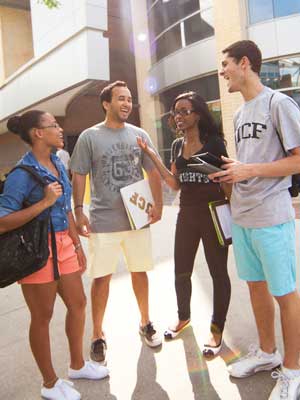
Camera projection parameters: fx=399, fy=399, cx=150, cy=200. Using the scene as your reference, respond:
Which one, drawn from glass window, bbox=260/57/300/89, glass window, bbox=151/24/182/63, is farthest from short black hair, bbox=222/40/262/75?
glass window, bbox=151/24/182/63

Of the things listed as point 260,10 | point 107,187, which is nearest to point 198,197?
point 107,187

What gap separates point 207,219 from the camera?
295 centimetres

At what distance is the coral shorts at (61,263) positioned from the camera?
2309 millimetres

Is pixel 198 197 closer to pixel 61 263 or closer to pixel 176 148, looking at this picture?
pixel 176 148

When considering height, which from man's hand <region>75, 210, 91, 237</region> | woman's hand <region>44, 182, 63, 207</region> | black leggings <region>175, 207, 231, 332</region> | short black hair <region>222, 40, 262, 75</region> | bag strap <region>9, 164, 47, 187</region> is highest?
short black hair <region>222, 40, 262, 75</region>

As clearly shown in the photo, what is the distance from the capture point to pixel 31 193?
2.28 meters

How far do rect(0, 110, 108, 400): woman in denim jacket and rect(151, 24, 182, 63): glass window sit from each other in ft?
45.4

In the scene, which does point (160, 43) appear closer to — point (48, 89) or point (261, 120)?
point (48, 89)

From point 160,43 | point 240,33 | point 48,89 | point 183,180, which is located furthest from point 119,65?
point 183,180

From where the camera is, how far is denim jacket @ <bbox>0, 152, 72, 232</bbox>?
2.19m

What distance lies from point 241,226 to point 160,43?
1519cm

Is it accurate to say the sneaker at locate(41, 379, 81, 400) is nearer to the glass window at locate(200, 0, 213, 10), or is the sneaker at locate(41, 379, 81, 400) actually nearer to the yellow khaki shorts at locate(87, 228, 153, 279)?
the yellow khaki shorts at locate(87, 228, 153, 279)

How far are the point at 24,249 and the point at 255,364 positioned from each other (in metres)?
1.64

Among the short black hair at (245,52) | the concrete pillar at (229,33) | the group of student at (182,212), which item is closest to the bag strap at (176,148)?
the group of student at (182,212)
